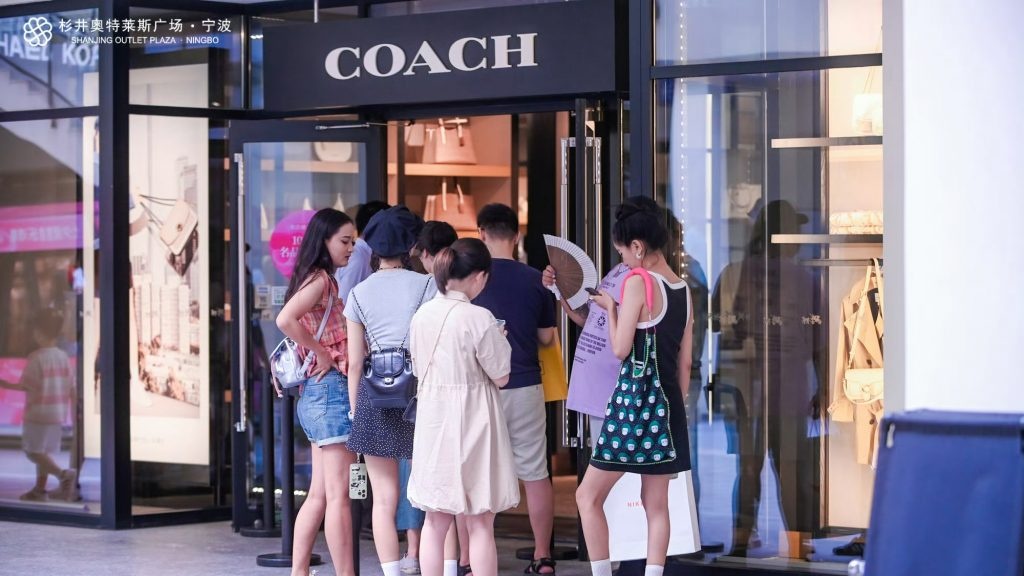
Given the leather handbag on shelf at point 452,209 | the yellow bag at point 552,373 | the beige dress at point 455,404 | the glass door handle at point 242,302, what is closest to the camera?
the beige dress at point 455,404

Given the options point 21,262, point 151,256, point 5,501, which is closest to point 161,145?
point 151,256

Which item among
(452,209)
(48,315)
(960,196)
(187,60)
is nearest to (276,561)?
(48,315)

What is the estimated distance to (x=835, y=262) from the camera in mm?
5805

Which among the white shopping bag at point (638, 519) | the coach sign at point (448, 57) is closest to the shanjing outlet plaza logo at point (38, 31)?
the coach sign at point (448, 57)

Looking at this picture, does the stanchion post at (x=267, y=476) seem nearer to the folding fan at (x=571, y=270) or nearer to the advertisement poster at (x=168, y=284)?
the advertisement poster at (x=168, y=284)

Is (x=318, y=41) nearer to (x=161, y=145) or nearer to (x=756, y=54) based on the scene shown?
(x=161, y=145)

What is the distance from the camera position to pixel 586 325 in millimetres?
5883

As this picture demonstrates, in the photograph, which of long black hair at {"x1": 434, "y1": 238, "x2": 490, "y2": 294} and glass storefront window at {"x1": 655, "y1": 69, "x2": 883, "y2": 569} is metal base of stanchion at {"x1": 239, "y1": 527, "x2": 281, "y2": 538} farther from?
long black hair at {"x1": 434, "y1": 238, "x2": 490, "y2": 294}

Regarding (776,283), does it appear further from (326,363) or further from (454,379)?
(326,363)

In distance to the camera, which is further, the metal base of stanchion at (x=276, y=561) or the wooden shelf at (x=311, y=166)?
the wooden shelf at (x=311, y=166)

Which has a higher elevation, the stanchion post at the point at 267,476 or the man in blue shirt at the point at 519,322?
the man in blue shirt at the point at 519,322

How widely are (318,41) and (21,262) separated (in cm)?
238

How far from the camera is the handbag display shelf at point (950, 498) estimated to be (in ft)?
8.68

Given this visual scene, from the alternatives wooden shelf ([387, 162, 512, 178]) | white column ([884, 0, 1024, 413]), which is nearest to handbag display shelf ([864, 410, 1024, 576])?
white column ([884, 0, 1024, 413])
